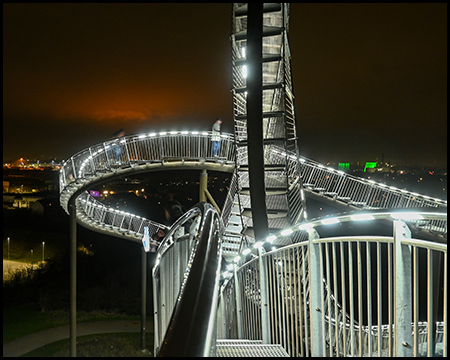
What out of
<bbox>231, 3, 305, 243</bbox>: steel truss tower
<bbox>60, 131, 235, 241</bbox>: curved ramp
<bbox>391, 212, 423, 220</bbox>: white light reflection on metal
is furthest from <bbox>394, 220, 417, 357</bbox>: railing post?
<bbox>60, 131, 235, 241</bbox>: curved ramp

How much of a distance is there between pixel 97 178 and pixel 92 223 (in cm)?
268

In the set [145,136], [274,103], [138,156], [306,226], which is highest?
[274,103]

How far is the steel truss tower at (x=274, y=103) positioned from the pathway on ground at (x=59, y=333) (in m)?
9.09

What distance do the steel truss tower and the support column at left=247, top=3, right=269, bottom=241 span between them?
17 cm

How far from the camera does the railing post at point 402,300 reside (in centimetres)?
186

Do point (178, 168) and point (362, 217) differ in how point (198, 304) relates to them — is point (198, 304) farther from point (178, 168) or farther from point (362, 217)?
point (178, 168)

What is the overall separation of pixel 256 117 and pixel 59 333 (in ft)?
45.6

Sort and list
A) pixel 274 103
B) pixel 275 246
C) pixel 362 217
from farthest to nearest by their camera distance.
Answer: pixel 274 103, pixel 275 246, pixel 362 217

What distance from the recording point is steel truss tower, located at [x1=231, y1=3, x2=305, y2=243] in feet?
33.6

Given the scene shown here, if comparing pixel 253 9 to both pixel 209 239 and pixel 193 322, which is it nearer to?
pixel 209 239

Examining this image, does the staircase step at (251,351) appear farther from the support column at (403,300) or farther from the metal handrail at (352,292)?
the support column at (403,300)

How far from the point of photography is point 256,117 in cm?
977

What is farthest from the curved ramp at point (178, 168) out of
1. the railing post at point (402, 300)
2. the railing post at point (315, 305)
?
the railing post at point (402, 300)

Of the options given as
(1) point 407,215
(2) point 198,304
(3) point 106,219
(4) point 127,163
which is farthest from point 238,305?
(3) point 106,219
